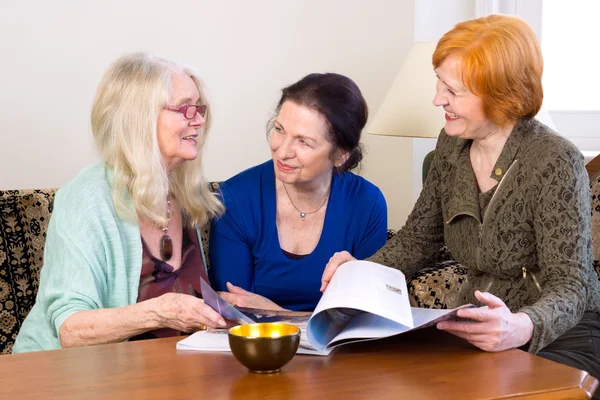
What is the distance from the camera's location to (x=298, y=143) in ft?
6.87

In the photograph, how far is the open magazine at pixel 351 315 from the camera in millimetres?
1248

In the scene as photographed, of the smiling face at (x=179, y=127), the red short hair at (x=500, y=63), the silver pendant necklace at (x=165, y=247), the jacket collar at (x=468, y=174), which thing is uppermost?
the red short hair at (x=500, y=63)

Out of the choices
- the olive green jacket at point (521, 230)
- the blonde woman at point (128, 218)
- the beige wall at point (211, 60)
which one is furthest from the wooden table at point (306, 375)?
the beige wall at point (211, 60)

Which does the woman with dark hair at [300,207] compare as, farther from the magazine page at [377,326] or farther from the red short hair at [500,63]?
the magazine page at [377,326]

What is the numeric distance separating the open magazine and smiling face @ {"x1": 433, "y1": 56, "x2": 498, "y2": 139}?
438mm

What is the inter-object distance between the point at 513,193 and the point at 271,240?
0.75 metres

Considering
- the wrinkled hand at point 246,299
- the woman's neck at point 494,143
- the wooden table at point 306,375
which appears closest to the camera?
the wooden table at point 306,375

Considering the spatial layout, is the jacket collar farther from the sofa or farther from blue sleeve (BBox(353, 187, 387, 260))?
the sofa

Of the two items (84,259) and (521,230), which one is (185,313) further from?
(521,230)

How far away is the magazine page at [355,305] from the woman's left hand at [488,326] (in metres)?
0.09

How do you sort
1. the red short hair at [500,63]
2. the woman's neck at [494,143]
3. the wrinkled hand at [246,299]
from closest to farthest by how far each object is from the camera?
the red short hair at [500,63] < the woman's neck at [494,143] < the wrinkled hand at [246,299]

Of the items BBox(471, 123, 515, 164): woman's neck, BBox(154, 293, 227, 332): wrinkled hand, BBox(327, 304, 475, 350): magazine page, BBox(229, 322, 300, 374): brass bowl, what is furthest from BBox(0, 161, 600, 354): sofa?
BBox(229, 322, 300, 374): brass bowl

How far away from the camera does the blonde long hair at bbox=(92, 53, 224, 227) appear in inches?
73.2

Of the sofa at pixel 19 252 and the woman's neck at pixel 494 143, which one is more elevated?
the woman's neck at pixel 494 143
